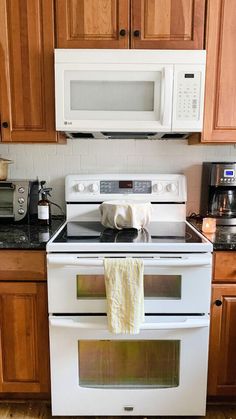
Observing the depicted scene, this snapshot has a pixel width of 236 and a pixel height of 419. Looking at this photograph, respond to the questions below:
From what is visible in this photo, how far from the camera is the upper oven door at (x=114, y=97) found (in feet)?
5.48

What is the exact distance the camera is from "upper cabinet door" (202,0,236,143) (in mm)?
1691

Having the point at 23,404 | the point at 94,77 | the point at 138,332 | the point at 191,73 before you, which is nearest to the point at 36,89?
the point at 94,77

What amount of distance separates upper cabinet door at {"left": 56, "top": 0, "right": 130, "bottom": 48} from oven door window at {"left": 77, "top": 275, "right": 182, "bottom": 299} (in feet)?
3.89

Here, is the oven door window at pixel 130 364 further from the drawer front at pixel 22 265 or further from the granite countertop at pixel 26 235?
the granite countertop at pixel 26 235

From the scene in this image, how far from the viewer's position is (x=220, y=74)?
1736mm

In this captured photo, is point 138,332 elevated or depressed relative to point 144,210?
depressed

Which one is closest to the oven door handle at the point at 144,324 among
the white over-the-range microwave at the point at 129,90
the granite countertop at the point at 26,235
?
the granite countertop at the point at 26,235

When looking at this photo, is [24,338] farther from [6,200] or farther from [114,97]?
[114,97]

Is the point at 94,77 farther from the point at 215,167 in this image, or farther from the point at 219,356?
the point at 219,356

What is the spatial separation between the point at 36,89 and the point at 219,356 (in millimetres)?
1664

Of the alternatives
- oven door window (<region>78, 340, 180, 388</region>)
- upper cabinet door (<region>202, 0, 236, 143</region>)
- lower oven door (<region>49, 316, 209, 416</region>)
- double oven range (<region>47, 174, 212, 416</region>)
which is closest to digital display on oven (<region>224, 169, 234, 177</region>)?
upper cabinet door (<region>202, 0, 236, 143</region>)

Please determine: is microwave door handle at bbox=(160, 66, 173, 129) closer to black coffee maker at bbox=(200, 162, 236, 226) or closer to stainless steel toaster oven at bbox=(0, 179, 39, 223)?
black coffee maker at bbox=(200, 162, 236, 226)

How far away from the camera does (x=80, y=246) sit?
58.7 inches

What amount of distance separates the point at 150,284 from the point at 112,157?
0.90 meters
